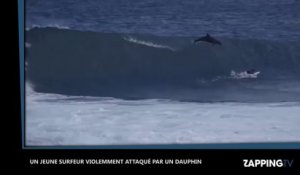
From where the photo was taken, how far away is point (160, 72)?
430 cm

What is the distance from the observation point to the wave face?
4207 mm

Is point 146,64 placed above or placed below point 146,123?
above

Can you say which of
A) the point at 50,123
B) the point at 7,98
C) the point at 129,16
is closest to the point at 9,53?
the point at 7,98

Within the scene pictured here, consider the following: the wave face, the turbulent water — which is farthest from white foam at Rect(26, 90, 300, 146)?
the wave face
